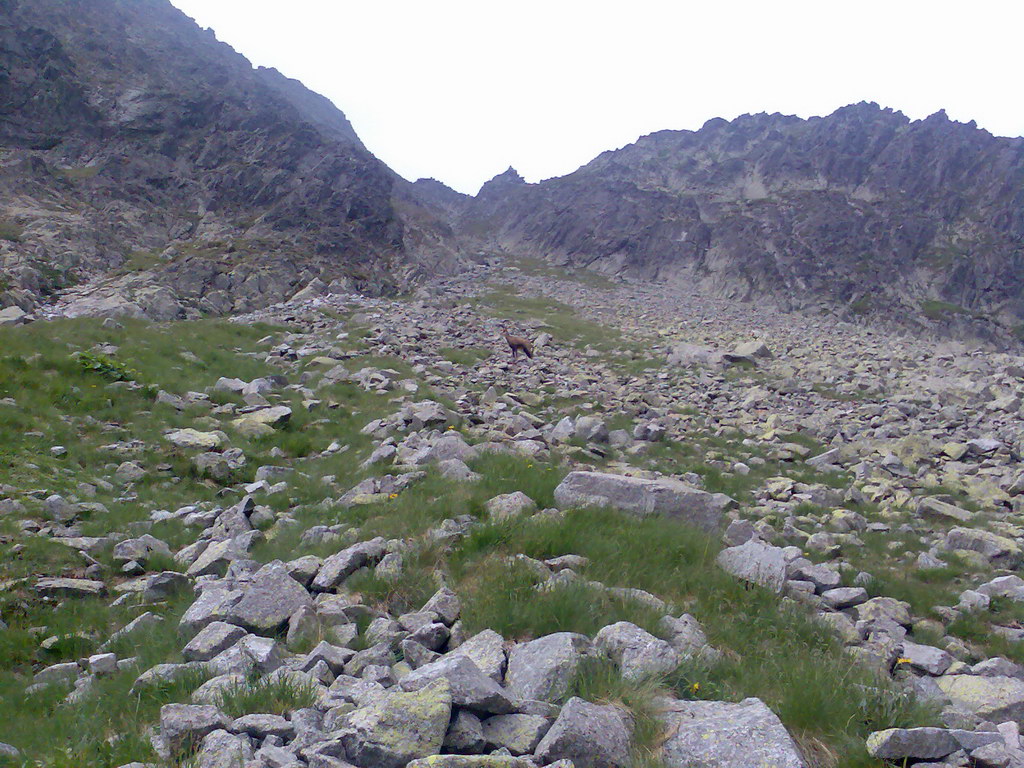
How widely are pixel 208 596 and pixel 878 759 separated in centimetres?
516

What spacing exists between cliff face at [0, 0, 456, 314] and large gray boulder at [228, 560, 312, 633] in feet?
89.0

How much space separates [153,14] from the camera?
122 meters

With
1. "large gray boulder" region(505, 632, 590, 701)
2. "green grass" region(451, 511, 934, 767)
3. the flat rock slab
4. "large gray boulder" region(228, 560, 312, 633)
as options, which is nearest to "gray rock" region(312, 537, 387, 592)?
"large gray boulder" region(228, 560, 312, 633)

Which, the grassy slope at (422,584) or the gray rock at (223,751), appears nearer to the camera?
the gray rock at (223,751)

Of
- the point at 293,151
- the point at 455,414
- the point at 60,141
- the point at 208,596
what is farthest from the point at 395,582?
the point at 60,141

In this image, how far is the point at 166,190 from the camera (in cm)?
5291

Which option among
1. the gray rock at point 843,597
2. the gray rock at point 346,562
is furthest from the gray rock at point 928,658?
the gray rock at point 346,562

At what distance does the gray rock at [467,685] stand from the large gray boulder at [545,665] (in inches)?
11.5

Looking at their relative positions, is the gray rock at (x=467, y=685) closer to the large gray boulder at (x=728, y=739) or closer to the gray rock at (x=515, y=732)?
the gray rock at (x=515, y=732)

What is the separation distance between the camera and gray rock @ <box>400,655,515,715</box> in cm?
358

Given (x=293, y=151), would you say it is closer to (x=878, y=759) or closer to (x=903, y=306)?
(x=903, y=306)

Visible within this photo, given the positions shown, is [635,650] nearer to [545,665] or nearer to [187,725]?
[545,665]

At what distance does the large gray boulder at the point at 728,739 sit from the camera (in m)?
3.27

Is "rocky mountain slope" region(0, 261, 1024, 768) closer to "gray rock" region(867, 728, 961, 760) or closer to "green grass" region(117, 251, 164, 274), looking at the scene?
"gray rock" region(867, 728, 961, 760)
